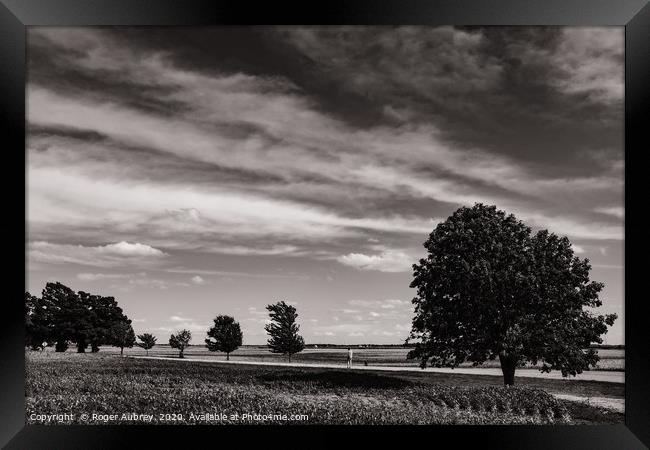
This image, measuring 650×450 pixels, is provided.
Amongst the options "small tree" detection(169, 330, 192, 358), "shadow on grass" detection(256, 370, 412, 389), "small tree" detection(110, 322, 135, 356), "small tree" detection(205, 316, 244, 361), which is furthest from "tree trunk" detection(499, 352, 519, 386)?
"small tree" detection(169, 330, 192, 358)

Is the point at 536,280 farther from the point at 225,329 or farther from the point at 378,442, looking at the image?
the point at 225,329

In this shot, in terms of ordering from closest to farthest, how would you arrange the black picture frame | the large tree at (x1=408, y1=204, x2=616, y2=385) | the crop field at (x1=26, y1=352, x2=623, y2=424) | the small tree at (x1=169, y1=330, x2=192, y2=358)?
the black picture frame → the crop field at (x1=26, y1=352, x2=623, y2=424) → the large tree at (x1=408, y1=204, x2=616, y2=385) → the small tree at (x1=169, y1=330, x2=192, y2=358)

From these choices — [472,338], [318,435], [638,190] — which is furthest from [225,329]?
[638,190]

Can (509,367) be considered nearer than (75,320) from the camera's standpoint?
Yes

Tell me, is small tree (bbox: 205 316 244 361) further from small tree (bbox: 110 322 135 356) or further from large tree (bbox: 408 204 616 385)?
large tree (bbox: 408 204 616 385)

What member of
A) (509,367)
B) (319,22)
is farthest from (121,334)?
(319,22)

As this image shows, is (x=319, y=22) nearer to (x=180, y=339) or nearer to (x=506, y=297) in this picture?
(x=506, y=297)

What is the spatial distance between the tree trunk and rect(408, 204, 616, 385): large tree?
3 centimetres

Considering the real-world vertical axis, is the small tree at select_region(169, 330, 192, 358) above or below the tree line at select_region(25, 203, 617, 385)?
below

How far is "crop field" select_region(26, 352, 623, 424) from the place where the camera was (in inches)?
488

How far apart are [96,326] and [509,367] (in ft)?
122

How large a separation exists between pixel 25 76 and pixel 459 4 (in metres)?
8.00

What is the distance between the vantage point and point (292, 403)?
13.7m

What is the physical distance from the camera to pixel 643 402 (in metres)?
9.80
